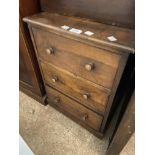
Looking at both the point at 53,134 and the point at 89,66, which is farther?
the point at 53,134

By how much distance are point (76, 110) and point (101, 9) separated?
0.73 metres

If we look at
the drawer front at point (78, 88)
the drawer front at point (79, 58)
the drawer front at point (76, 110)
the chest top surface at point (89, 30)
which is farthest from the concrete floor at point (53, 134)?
the chest top surface at point (89, 30)

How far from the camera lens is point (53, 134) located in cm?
125

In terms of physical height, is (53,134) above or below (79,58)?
below

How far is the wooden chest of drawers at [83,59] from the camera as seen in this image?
644 mm

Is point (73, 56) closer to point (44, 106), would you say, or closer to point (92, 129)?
point (92, 129)

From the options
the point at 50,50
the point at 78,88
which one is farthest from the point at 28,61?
the point at 78,88

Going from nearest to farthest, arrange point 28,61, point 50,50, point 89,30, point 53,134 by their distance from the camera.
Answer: point 89,30 < point 50,50 < point 28,61 < point 53,134

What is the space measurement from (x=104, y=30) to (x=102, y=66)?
0.16m

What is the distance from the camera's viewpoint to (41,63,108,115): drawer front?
86 centimetres

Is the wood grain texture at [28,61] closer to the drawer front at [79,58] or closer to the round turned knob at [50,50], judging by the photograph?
the drawer front at [79,58]

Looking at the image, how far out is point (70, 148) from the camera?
1173mm

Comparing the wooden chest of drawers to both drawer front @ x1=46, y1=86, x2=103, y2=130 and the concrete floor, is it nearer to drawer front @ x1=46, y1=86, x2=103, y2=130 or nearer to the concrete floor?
drawer front @ x1=46, y1=86, x2=103, y2=130

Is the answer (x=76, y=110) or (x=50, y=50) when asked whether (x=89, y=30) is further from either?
(x=76, y=110)
